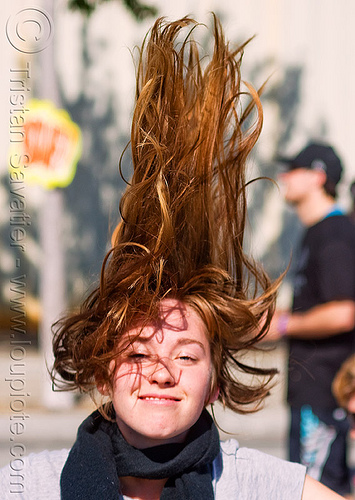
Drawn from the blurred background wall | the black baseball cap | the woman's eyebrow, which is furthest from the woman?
the blurred background wall

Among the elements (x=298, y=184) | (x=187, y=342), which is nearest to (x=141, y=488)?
(x=187, y=342)

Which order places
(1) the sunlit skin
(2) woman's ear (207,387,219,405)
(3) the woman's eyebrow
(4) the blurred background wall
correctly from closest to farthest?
(3) the woman's eyebrow < (2) woman's ear (207,387,219,405) < (1) the sunlit skin < (4) the blurred background wall

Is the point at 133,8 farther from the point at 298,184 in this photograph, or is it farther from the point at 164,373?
A: the point at 164,373

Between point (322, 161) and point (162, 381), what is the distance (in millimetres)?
2735

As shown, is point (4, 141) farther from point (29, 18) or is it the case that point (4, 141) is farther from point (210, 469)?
point (210, 469)

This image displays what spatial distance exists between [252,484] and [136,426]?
345mm

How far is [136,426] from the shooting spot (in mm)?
1689

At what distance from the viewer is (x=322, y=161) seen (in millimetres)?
4160

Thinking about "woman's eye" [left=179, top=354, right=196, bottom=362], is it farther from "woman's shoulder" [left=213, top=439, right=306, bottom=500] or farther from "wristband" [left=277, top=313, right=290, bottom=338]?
"wristband" [left=277, top=313, right=290, bottom=338]

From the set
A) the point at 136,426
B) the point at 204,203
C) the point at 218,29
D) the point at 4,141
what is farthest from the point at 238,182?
the point at 4,141

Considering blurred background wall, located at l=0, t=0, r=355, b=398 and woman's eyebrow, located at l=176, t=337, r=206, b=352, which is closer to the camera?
woman's eyebrow, located at l=176, t=337, r=206, b=352

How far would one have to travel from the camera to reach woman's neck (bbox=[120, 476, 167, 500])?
69.2 inches

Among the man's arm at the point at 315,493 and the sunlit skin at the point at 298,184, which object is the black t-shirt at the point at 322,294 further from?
the man's arm at the point at 315,493

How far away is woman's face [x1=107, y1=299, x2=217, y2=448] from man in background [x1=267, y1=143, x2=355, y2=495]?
184 centimetres
